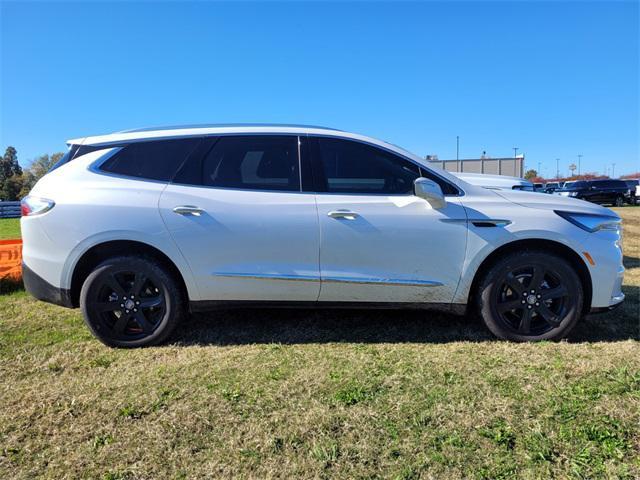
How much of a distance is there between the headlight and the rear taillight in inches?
158

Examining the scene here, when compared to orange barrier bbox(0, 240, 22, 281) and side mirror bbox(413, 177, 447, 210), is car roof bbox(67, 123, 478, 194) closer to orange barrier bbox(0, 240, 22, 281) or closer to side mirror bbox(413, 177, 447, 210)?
side mirror bbox(413, 177, 447, 210)

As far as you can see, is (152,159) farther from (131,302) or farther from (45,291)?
(45,291)

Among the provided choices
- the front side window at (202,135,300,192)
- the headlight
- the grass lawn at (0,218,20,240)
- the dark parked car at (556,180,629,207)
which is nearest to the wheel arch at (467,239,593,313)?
the headlight

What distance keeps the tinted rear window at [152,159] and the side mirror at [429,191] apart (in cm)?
182

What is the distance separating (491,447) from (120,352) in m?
2.74

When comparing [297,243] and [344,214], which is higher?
[344,214]

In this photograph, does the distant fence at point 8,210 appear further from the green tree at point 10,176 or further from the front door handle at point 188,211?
the green tree at point 10,176

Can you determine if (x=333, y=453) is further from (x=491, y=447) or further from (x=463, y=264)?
(x=463, y=264)

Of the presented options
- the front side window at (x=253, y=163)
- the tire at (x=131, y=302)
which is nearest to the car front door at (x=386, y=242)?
the front side window at (x=253, y=163)

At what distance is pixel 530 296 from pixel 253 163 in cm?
245

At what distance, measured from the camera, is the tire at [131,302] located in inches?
138

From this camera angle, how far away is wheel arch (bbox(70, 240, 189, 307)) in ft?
11.6

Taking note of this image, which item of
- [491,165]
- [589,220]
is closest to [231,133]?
[589,220]

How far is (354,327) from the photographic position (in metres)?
4.02
